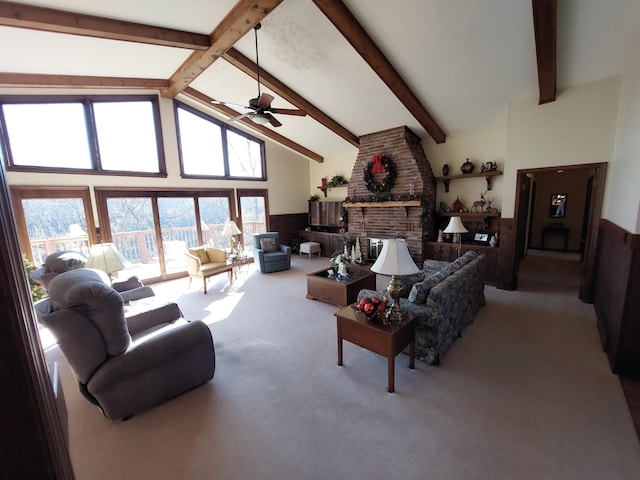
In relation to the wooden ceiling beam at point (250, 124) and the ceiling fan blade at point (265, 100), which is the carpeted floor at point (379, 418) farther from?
the wooden ceiling beam at point (250, 124)

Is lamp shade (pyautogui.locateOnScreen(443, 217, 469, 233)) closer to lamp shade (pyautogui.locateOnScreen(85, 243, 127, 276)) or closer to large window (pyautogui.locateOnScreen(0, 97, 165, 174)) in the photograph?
lamp shade (pyautogui.locateOnScreen(85, 243, 127, 276))

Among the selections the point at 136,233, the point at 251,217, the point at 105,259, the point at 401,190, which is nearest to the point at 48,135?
the point at 136,233

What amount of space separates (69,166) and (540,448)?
685 cm

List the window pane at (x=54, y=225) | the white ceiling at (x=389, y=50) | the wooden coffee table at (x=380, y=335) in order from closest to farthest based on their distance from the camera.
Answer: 1. the wooden coffee table at (x=380, y=335)
2. the white ceiling at (x=389, y=50)
3. the window pane at (x=54, y=225)

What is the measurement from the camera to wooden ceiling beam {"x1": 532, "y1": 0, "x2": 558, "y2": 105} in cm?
270

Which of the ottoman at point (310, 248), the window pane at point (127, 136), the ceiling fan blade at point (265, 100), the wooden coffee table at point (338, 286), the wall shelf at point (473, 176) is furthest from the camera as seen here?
the ottoman at point (310, 248)

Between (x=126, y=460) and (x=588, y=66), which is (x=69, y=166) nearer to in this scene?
(x=126, y=460)

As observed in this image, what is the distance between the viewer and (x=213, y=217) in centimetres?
668

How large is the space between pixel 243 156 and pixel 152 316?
17.2 ft

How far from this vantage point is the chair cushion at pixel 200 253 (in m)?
5.33

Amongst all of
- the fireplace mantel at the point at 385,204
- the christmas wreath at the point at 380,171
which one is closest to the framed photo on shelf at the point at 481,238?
the fireplace mantel at the point at 385,204

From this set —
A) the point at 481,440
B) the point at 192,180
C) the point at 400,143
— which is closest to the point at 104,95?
the point at 192,180

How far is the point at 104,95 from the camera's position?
195 inches

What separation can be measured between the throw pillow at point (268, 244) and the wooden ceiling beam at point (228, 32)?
342 centimetres
